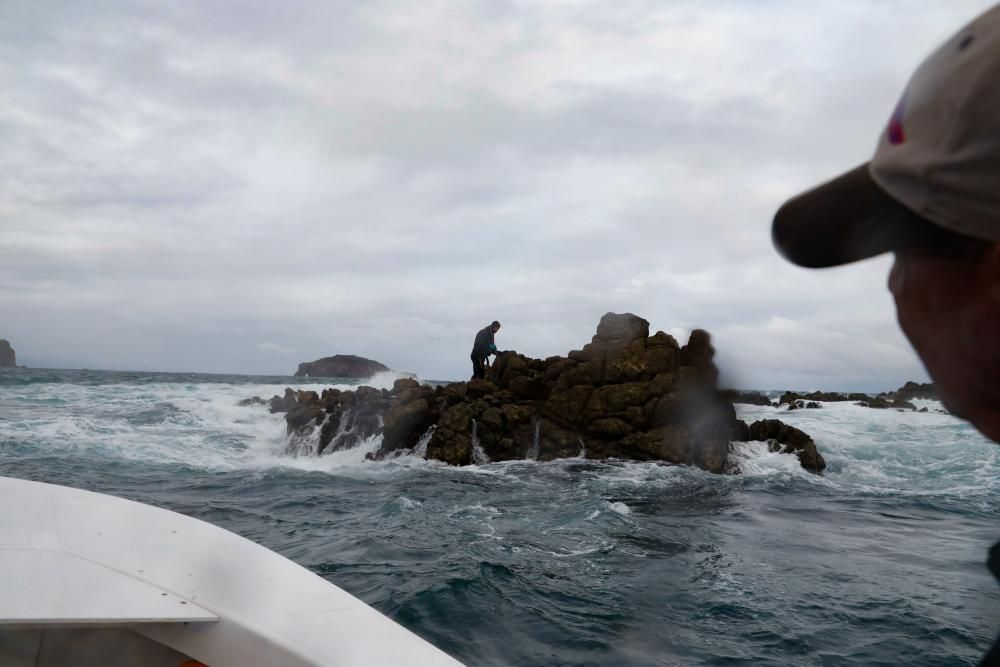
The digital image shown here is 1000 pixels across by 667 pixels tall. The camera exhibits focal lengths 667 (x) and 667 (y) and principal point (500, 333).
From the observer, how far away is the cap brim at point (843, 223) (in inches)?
30.3

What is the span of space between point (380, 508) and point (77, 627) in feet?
26.8

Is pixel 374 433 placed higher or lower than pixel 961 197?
lower

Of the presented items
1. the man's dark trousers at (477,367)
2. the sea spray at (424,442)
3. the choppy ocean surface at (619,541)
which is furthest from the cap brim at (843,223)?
the man's dark trousers at (477,367)

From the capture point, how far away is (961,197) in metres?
0.62

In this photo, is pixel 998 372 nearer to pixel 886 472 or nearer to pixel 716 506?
pixel 716 506

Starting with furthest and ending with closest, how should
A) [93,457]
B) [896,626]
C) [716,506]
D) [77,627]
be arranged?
[93,457]
[716,506]
[896,626]
[77,627]

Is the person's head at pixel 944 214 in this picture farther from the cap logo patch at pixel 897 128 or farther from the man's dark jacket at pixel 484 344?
the man's dark jacket at pixel 484 344

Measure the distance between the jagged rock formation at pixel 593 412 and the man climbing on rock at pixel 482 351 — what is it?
0.52 m

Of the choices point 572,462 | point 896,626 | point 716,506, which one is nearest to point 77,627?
point 896,626

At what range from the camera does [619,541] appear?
820 cm

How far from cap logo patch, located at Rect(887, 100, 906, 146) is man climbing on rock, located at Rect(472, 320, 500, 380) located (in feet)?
58.9

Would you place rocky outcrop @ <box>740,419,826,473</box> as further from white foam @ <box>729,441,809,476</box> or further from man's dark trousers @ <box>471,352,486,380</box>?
man's dark trousers @ <box>471,352,486,380</box>

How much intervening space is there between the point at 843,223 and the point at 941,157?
21cm

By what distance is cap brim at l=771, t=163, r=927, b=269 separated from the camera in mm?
769
